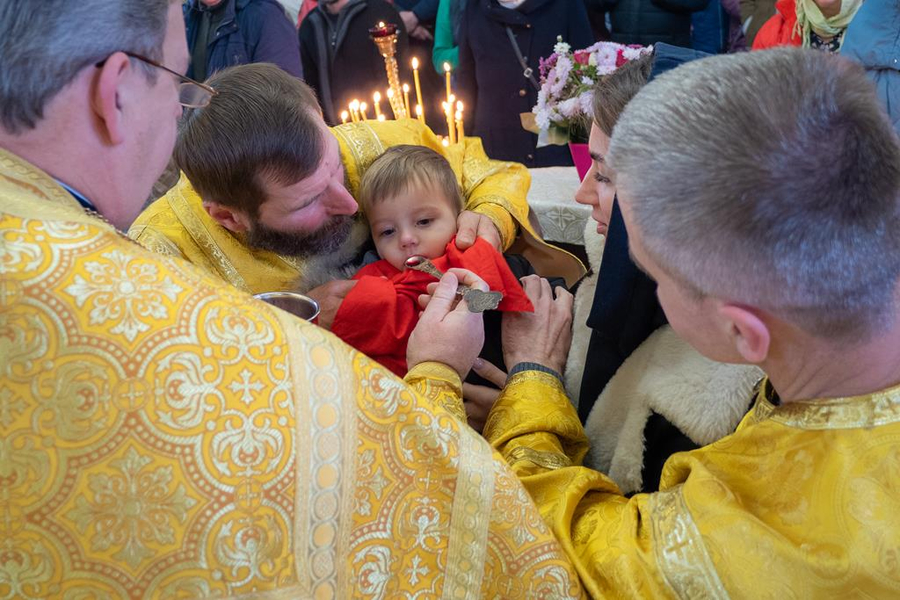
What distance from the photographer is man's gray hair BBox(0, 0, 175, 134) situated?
1.20m

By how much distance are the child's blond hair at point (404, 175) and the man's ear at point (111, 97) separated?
125 cm

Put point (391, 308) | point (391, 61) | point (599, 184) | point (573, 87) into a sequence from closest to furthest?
1. point (599, 184)
2. point (391, 308)
3. point (573, 87)
4. point (391, 61)

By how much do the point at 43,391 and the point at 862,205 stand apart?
3.54ft

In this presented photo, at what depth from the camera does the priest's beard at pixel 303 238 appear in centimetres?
261

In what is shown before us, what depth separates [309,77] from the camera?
19.9 ft

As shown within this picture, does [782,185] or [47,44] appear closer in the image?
[782,185]

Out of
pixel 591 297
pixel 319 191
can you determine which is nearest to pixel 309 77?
pixel 319 191

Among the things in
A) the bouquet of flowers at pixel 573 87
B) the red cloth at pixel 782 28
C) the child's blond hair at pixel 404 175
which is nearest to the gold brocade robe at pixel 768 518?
the child's blond hair at pixel 404 175

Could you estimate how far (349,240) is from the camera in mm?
2742

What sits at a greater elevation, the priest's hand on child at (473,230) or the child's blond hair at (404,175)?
the child's blond hair at (404,175)

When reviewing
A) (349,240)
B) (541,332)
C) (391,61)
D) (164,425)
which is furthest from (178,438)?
(391,61)

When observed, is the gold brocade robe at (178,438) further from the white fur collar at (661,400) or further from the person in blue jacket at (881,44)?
the person in blue jacket at (881,44)

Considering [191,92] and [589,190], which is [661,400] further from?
[191,92]

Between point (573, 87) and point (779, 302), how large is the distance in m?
2.13
